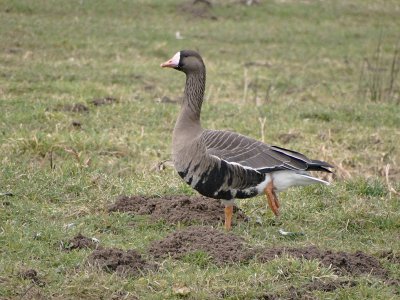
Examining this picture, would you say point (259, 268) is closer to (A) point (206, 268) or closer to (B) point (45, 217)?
(A) point (206, 268)

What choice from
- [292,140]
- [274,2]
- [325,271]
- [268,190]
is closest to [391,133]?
[292,140]

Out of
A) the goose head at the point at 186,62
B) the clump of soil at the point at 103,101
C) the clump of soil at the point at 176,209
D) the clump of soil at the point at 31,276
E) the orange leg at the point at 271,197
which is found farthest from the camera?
the clump of soil at the point at 103,101

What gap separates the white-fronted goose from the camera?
7406mm

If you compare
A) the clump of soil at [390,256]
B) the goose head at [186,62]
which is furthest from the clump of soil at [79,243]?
the clump of soil at [390,256]

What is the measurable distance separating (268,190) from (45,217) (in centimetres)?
215

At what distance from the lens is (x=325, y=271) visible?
242 inches

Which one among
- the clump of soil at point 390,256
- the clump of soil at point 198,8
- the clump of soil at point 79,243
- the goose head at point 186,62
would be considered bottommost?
the clump of soil at point 390,256

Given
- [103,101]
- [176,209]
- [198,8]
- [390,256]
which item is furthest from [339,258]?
[198,8]

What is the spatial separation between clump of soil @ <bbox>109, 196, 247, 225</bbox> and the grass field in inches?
5.9

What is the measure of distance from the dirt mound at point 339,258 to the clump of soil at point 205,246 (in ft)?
0.67

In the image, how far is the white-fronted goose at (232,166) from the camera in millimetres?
7406

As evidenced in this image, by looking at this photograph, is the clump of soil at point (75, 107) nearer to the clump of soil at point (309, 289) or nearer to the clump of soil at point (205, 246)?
the clump of soil at point (205, 246)

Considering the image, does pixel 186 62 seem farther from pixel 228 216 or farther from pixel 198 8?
pixel 198 8

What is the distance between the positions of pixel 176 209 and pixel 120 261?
1.66 metres
